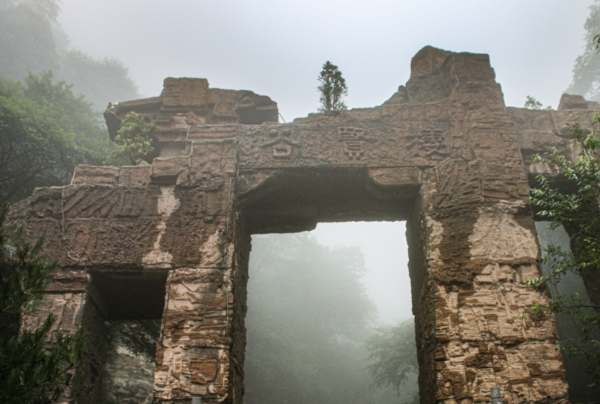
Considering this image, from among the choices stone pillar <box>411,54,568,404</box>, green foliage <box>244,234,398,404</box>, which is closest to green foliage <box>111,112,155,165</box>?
stone pillar <box>411,54,568,404</box>

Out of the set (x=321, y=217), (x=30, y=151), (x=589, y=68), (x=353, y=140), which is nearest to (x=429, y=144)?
(x=353, y=140)

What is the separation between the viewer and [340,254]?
3231 cm

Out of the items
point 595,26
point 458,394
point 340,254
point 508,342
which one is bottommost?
point 458,394

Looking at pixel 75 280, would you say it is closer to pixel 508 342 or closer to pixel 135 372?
pixel 135 372

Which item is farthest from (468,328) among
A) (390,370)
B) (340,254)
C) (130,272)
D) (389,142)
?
(340,254)

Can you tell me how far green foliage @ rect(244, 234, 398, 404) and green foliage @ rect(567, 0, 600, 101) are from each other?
16.1 m

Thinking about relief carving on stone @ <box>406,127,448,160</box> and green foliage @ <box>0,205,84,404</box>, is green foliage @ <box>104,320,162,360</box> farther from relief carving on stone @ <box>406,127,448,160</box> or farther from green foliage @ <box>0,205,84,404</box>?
relief carving on stone @ <box>406,127,448,160</box>

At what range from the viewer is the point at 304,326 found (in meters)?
23.4

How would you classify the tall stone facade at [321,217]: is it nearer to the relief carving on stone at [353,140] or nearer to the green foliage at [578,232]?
the relief carving on stone at [353,140]

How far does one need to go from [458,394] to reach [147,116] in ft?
17.4

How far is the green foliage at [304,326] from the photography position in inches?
701

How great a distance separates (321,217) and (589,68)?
1939cm

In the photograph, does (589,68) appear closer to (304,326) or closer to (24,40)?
(304,326)

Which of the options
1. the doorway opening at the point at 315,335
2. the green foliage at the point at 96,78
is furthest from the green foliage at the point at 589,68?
the green foliage at the point at 96,78
